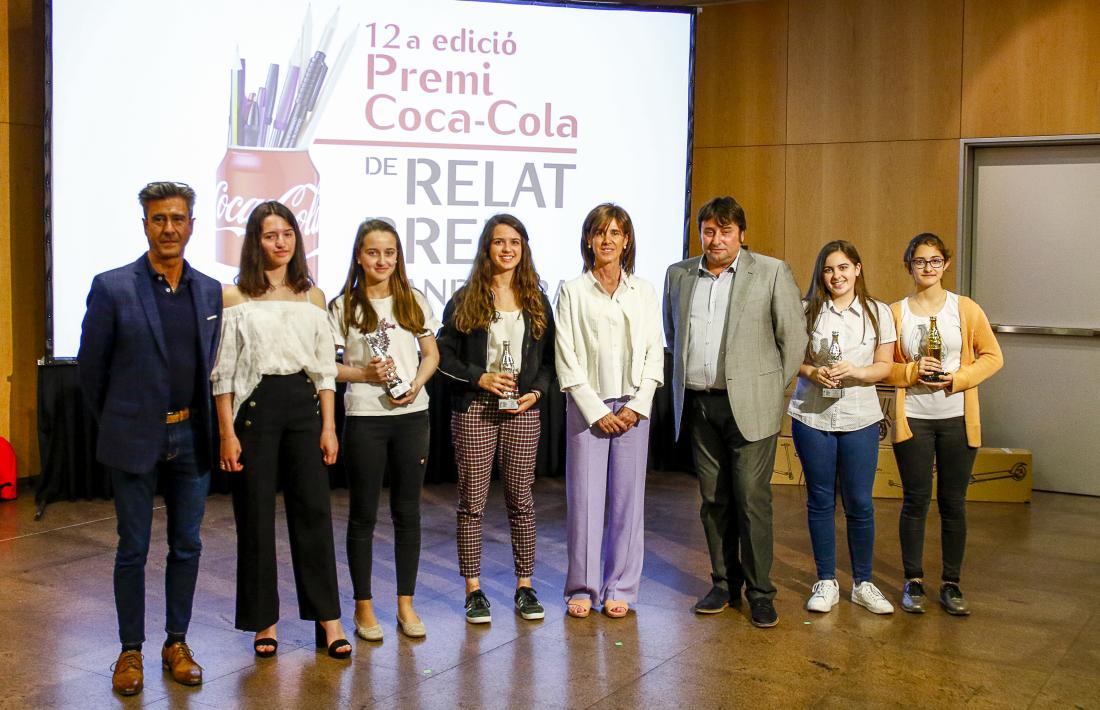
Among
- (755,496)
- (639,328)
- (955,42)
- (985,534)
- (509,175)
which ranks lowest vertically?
(985,534)

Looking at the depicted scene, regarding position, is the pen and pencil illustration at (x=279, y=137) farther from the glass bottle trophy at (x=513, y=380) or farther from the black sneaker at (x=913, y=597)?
the black sneaker at (x=913, y=597)

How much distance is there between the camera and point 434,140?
261 inches

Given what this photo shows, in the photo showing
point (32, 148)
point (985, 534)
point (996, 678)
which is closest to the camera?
point (996, 678)

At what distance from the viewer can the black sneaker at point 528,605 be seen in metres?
4.09

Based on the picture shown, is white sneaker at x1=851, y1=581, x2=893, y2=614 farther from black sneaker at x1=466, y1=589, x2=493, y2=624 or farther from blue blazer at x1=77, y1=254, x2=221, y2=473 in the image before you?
blue blazer at x1=77, y1=254, x2=221, y2=473

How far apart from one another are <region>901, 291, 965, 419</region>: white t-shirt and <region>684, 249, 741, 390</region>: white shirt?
0.73m

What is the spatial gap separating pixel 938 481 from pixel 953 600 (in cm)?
45

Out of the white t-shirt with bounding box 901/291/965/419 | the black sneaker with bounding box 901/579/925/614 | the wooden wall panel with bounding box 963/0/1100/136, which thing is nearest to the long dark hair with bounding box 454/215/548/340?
the white t-shirt with bounding box 901/291/965/419

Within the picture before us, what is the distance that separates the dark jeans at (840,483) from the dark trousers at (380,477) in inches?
54.8

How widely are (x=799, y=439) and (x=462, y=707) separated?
1664mm

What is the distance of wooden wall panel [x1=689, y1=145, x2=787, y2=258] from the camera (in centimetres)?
757

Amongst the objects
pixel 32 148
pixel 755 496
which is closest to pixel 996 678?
pixel 755 496

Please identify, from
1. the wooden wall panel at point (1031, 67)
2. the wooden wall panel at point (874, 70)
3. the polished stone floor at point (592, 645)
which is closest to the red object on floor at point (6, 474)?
the polished stone floor at point (592, 645)

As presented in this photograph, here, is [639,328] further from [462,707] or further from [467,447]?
[462,707]
